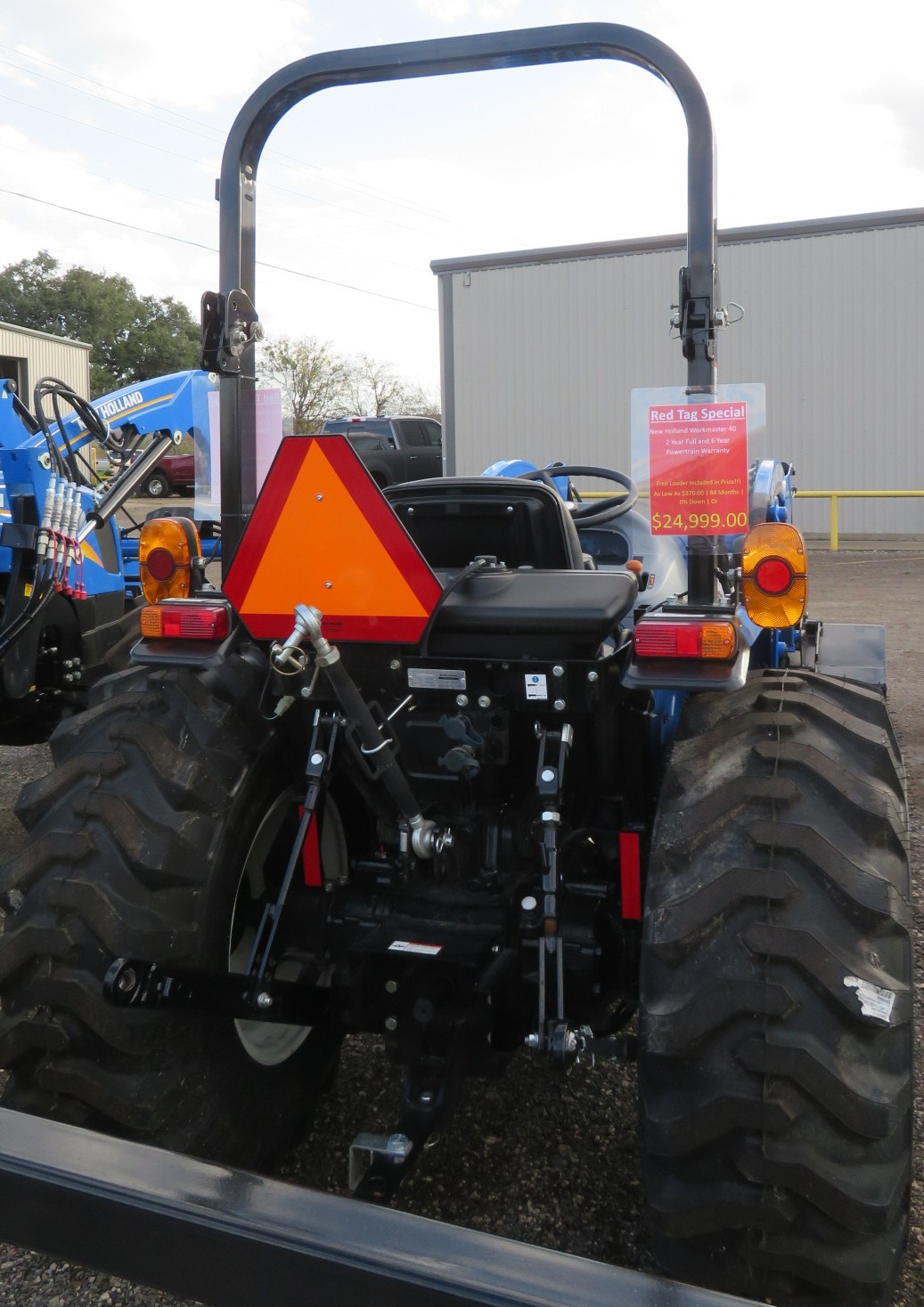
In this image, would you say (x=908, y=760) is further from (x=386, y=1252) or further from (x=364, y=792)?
(x=386, y=1252)

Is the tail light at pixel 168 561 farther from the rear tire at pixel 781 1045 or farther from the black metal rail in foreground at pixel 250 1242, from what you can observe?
the black metal rail in foreground at pixel 250 1242

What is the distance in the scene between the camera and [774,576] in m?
2.37

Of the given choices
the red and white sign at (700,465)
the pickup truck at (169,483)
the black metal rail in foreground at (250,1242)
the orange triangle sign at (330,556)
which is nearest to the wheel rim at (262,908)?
the orange triangle sign at (330,556)

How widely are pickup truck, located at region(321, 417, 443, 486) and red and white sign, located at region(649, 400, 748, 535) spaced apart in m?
12.9

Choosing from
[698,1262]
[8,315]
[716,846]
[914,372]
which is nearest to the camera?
[698,1262]

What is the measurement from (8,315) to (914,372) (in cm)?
3773

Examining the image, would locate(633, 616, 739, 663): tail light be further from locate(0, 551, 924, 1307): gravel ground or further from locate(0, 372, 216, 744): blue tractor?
locate(0, 372, 216, 744): blue tractor

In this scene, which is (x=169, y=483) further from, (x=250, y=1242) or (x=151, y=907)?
(x=250, y=1242)

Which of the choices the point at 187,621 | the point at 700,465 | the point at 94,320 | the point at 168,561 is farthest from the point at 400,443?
the point at 94,320

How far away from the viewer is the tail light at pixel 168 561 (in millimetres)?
2904

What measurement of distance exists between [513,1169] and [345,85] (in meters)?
2.62

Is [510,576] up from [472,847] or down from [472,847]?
up

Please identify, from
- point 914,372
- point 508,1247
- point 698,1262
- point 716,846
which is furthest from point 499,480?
point 914,372

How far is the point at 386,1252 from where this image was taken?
3.11ft
